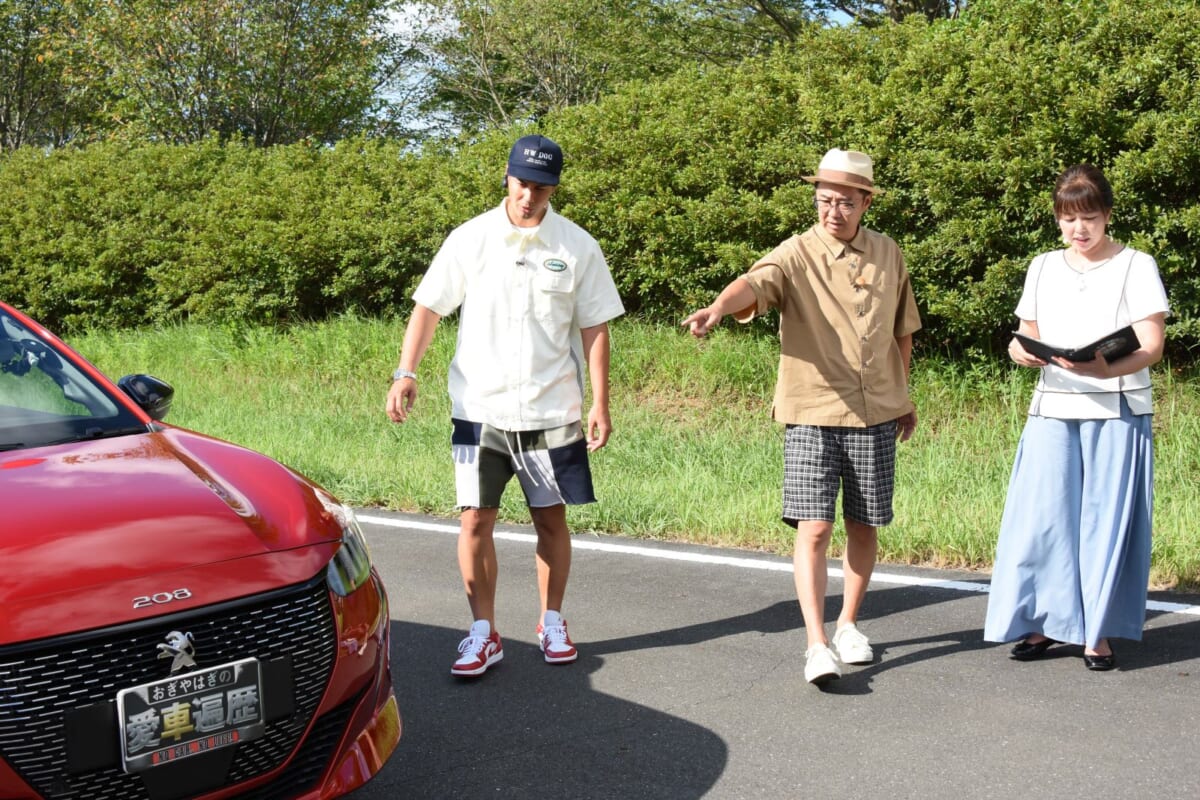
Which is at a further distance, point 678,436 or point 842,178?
point 678,436

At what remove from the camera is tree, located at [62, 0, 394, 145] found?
2164cm

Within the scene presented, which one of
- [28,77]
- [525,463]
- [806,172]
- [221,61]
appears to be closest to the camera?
[525,463]

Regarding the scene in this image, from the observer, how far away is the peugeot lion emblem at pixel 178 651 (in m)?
3.08

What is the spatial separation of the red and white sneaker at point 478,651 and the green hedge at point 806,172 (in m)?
5.56

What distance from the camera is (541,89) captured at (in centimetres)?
2650

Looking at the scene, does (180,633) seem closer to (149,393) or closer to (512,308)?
(149,393)

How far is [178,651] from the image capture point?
3.09 m

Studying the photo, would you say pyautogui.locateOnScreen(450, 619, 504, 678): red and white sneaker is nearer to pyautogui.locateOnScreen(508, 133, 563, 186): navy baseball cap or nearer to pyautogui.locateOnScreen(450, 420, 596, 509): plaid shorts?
pyautogui.locateOnScreen(450, 420, 596, 509): plaid shorts

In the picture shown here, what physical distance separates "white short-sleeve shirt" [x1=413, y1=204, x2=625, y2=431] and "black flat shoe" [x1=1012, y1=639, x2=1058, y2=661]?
6.21 ft

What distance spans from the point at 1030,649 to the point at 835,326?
56.3 inches

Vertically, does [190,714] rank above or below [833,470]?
below

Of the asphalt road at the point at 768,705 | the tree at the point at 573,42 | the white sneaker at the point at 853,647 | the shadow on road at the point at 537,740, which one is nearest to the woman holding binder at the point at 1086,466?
the asphalt road at the point at 768,705

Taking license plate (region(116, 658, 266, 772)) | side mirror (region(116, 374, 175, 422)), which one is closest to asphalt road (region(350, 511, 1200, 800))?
license plate (region(116, 658, 266, 772))

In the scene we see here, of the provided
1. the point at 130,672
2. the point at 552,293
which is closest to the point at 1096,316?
the point at 552,293
